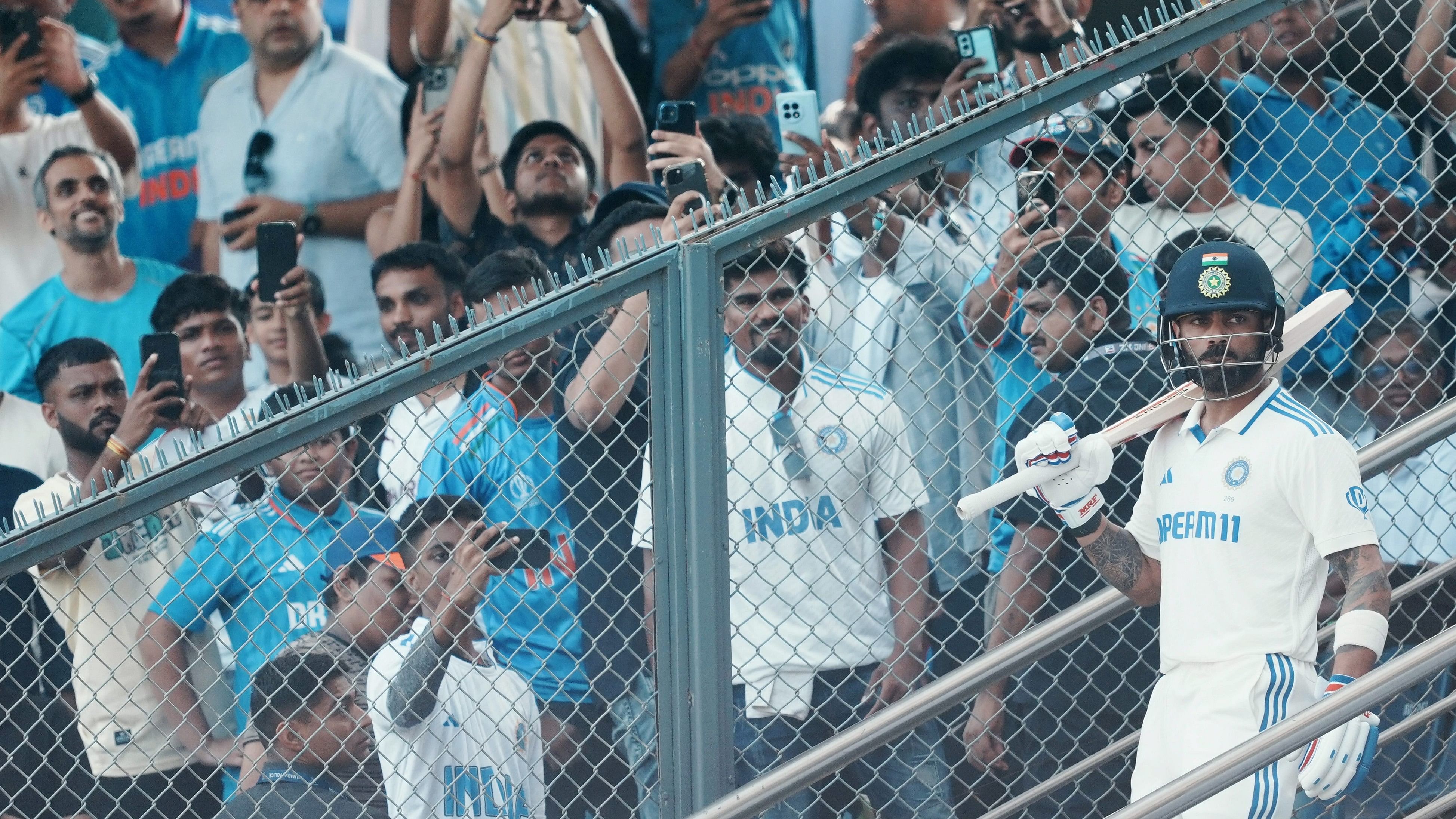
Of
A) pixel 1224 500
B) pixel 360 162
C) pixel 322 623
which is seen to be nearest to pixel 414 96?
pixel 360 162

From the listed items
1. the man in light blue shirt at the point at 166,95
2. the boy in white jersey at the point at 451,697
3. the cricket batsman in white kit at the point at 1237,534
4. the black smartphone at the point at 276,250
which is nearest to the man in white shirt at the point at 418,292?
the black smartphone at the point at 276,250

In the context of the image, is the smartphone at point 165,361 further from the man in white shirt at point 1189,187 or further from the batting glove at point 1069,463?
the man in white shirt at point 1189,187

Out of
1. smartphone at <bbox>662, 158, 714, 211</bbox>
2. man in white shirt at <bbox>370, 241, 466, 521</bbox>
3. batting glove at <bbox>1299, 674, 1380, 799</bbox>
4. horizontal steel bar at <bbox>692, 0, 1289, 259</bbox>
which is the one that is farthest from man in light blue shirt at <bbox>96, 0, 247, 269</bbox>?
batting glove at <bbox>1299, 674, 1380, 799</bbox>

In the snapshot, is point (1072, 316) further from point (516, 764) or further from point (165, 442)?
point (165, 442)

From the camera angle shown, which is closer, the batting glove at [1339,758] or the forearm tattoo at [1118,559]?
the batting glove at [1339,758]

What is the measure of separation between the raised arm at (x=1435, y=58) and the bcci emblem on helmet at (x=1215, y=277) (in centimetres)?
183

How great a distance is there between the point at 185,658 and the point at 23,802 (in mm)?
593

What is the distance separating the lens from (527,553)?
3.88 m

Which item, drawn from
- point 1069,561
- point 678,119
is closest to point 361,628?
point 678,119

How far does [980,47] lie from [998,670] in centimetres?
225

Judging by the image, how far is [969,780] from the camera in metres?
3.95

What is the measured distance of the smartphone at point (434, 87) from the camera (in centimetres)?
580

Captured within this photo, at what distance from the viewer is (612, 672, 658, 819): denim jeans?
3.49m

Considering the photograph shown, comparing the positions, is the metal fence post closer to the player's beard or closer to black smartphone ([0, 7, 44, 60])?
the player's beard
